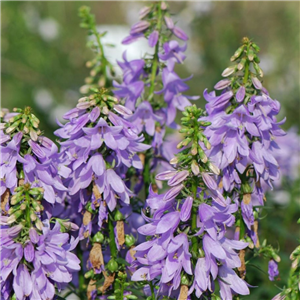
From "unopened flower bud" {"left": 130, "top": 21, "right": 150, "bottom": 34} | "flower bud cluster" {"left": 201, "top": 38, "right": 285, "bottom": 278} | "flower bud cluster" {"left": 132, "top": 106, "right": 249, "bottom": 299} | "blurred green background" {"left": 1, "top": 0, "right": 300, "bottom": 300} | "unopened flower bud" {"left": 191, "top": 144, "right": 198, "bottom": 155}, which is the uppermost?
"blurred green background" {"left": 1, "top": 0, "right": 300, "bottom": 300}

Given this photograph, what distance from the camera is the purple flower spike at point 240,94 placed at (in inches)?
113

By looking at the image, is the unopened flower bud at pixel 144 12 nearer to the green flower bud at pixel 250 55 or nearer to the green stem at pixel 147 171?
the green stem at pixel 147 171

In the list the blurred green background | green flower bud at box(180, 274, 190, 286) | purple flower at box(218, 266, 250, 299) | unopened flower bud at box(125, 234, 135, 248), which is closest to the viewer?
A: green flower bud at box(180, 274, 190, 286)

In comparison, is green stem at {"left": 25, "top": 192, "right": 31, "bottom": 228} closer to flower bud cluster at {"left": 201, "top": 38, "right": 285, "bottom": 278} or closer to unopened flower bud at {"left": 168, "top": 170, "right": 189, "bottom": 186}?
unopened flower bud at {"left": 168, "top": 170, "right": 189, "bottom": 186}

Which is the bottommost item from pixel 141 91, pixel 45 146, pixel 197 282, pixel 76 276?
pixel 197 282

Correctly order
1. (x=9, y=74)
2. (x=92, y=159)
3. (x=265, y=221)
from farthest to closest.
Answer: (x=9, y=74), (x=265, y=221), (x=92, y=159)

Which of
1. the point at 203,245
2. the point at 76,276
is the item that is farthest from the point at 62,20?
the point at 203,245

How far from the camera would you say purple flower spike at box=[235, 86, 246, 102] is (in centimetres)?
288

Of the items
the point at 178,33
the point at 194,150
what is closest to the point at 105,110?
the point at 194,150

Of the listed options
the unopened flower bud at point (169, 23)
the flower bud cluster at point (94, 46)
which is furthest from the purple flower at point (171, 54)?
the flower bud cluster at point (94, 46)

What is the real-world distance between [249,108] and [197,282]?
943mm

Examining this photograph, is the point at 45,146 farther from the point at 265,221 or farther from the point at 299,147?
the point at 299,147

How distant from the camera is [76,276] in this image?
375 cm

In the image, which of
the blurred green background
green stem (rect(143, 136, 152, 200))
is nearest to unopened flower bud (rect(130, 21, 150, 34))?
green stem (rect(143, 136, 152, 200))
